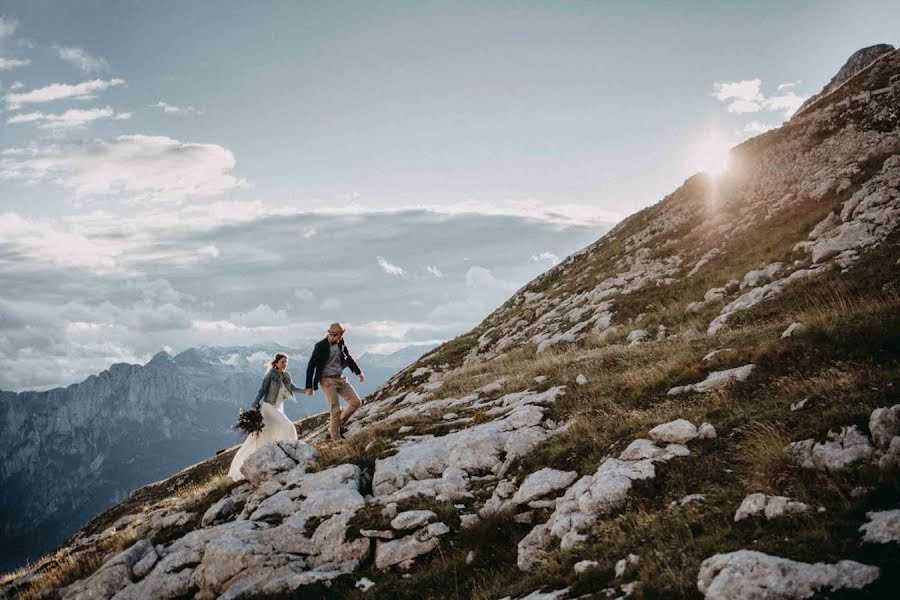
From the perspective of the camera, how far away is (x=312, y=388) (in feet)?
62.5

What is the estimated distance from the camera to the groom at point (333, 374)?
19.0m

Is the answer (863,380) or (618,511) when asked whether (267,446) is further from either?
(863,380)

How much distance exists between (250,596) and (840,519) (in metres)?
10.2

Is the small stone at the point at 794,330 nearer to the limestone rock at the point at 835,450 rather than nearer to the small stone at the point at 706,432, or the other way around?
the small stone at the point at 706,432

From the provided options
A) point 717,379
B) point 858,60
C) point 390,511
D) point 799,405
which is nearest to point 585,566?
point 799,405

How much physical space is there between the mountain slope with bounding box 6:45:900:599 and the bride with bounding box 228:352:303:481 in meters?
1.67

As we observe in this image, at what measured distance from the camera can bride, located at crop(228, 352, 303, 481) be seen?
1794cm

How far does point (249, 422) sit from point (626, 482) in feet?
44.8

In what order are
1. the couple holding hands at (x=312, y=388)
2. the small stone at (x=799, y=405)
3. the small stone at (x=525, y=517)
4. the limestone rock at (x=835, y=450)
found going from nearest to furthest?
the limestone rock at (x=835, y=450) → the small stone at (x=799, y=405) → the small stone at (x=525, y=517) → the couple holding hands at (x=312, y=388)

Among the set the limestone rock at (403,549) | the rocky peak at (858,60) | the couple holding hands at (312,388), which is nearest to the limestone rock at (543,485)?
the limestone rock at (403,549)

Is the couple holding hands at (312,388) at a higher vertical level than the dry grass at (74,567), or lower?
higher

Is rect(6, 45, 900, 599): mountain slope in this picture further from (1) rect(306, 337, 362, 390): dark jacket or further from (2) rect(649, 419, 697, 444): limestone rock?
(1) rect(306, 337, 362, 390): dark jacket

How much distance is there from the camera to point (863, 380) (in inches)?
359

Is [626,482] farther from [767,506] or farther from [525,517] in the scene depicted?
[767,506]
